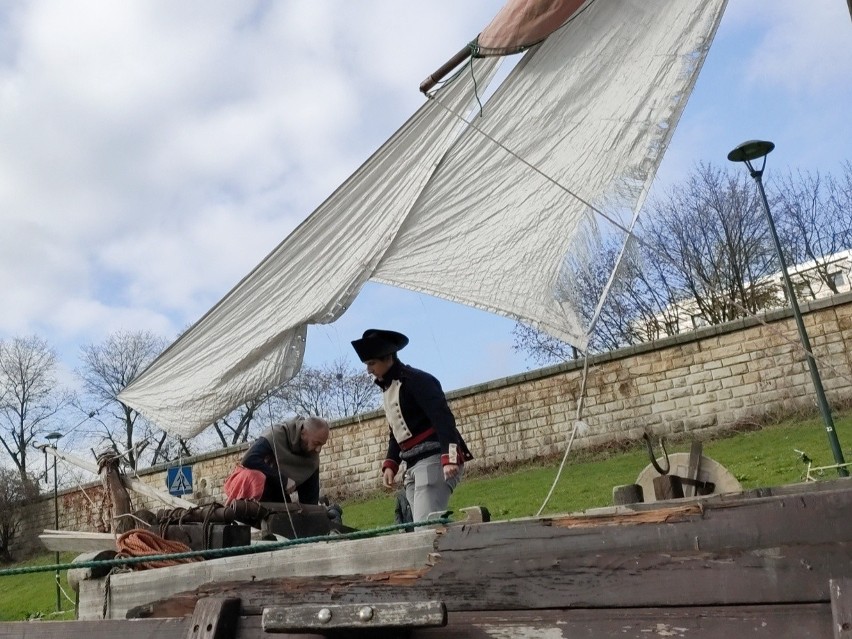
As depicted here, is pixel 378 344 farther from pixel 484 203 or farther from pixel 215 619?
pixel 215 619

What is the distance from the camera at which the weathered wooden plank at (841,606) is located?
1.48 m

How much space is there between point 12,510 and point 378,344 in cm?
2786

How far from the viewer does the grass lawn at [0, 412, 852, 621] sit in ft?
33.5

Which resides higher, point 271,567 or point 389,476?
point 389,476

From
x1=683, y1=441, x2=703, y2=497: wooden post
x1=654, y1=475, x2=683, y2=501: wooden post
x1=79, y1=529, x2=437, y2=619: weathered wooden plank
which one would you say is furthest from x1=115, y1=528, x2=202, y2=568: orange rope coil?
x1=683, y1=441, x2=703, y2=497: wooden post

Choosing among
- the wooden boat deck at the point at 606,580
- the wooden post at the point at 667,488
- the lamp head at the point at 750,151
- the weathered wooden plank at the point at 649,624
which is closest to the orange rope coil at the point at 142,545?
the wooden boat deck at the point at 606,580

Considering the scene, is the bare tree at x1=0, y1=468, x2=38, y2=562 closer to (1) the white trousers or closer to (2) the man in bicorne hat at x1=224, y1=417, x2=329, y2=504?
(2) the man in bicorne hat at x1=224, y1=417, x2=329, y2=504

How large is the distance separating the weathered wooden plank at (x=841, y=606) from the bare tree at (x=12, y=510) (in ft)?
99.6

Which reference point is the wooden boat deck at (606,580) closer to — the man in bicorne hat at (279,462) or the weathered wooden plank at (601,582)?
the weathered wooden plank at (601,582)

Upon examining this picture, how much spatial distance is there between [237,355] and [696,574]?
3.12 m

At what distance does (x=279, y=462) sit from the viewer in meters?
5.57

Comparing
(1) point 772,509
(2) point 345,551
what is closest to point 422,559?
(2) point 345,551

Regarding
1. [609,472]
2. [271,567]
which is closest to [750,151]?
[609,472]

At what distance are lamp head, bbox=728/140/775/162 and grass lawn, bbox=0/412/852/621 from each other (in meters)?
3.61
